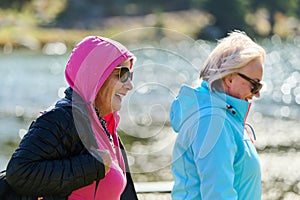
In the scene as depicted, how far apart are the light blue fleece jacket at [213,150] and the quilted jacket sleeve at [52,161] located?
1.75ft

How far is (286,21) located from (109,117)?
79292 millimetres

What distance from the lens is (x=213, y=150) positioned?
11.6ft

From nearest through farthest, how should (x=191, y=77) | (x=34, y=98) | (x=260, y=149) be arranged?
(x=260, y=149) < (x=34, y=98) < (x=191, y=77)

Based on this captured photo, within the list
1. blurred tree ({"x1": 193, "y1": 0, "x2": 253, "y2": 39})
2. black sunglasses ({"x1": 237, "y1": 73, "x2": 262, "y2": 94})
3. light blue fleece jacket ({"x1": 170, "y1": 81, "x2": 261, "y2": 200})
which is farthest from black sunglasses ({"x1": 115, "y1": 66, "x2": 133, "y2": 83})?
blurred tree ({"x1": 193, "y1": 0, "x2": 253, "y2": 39})

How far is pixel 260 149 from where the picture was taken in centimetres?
1527

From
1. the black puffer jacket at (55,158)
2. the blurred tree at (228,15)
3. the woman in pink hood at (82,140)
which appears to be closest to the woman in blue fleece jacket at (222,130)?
the woman in pink hood at (82,140)

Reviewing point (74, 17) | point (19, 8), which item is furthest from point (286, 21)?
point (19, 8)

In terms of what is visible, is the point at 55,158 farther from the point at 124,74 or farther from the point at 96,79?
the point at 124,74

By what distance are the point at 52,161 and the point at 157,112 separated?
18.3m

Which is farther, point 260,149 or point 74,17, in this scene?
point 74,17

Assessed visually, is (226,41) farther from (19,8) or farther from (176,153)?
(19,8)

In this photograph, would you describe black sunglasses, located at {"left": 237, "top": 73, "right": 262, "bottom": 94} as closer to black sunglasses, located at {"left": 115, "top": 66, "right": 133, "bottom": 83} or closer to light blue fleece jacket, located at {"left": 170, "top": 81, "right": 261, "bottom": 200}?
light blue fleece jacket, located at {"left": 170, "top": 81, "right": 261, "bottom": 200}

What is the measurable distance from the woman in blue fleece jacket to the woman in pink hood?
0.33 m

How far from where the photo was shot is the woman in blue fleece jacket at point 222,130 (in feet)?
11.6
